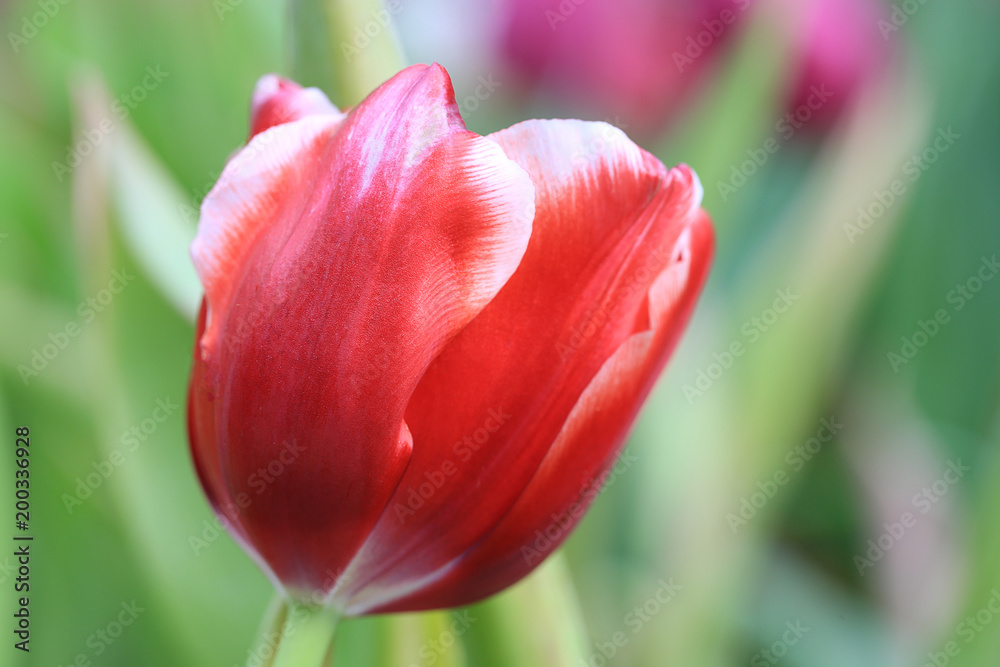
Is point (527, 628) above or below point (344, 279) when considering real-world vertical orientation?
below

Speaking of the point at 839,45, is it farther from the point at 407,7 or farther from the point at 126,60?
the point at 126,60

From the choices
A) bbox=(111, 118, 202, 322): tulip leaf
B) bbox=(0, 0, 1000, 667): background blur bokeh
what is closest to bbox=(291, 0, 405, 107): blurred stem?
bbox=(0, 0, 1000, 667): background blur bokeh

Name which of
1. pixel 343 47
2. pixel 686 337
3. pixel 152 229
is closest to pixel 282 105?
pixel 343 47

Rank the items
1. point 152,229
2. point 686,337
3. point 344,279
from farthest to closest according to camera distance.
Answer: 1. point 686,337
2. point 152,229
3. point 344,279

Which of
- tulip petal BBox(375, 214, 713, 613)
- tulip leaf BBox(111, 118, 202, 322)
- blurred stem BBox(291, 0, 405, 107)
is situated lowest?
tulip leaf BBox(111, 118, 202, 322)

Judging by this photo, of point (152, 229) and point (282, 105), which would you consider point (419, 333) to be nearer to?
point (282, 105)

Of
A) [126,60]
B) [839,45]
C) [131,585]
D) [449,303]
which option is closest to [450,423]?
[449,303]

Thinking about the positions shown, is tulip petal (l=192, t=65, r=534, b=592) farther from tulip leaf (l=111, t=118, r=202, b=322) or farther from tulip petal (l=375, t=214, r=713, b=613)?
tulip leaf (l=111, t=118, r=202, b=322)
